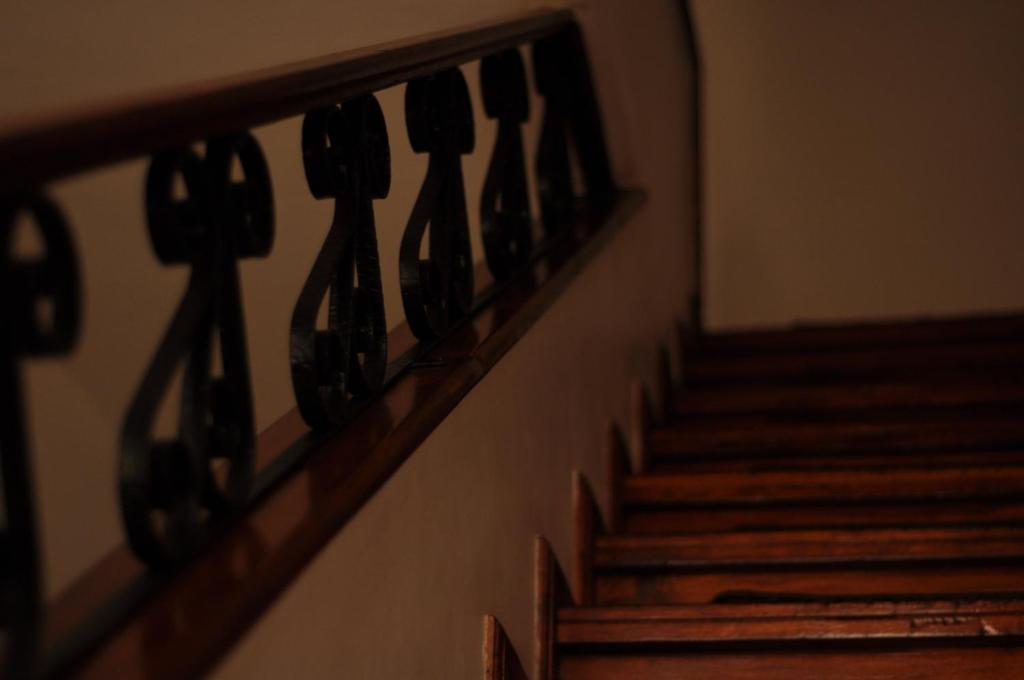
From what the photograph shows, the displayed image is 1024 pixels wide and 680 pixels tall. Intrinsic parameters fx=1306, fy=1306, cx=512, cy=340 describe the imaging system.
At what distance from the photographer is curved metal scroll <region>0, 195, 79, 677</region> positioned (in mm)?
823

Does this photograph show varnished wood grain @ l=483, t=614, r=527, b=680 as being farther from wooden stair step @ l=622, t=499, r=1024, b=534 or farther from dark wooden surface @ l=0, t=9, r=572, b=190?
wooden stair step @ l=622, t=499, r=1024, b=534

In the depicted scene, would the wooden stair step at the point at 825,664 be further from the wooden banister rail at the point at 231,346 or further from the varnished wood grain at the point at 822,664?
the wooden banister rail at the point at 231,346

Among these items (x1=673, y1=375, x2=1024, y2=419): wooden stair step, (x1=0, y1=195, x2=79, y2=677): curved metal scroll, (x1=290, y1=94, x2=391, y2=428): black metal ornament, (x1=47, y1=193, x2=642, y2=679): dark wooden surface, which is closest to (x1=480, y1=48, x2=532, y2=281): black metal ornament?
(x1=47, y1=193, x2=642, y2=679): dark wooden surface

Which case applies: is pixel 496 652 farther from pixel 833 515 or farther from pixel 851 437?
pixel 851 437

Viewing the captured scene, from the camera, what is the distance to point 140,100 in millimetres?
948

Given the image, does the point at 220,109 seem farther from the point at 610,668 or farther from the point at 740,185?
the point at 740,185

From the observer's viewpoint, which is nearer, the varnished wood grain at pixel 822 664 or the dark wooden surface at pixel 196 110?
the dark wooden surface at pixel 196 110

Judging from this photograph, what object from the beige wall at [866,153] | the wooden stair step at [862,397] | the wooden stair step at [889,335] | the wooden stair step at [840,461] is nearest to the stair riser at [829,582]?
the wooden stair step at [840,461]

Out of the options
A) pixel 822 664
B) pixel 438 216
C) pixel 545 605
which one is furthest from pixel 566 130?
pixel 822 664

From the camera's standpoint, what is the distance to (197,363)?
1.05 metres

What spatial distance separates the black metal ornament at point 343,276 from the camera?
1.30m

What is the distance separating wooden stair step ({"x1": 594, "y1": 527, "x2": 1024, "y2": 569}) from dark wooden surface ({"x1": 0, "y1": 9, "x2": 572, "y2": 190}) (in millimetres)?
1125

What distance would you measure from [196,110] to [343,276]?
41 cm

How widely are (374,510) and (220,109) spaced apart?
1.61ft
